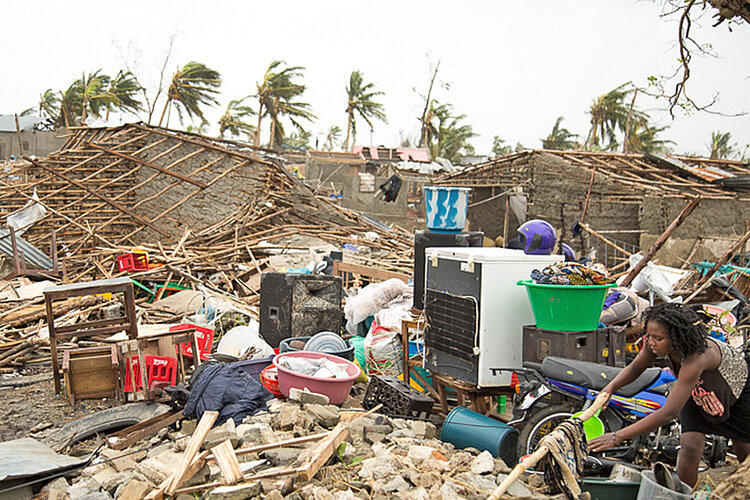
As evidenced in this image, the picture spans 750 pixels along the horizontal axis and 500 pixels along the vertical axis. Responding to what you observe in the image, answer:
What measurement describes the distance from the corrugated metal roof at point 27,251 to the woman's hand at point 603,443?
12.2 m

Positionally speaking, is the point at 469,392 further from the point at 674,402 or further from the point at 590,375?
the point at 674,402

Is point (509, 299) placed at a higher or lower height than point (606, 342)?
higher

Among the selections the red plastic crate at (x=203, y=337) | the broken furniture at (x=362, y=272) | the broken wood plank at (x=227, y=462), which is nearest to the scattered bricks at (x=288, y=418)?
the broken wood plank at (x=227, y=462)

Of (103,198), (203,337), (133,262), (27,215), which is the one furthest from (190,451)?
(103,198)

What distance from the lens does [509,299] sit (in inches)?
197

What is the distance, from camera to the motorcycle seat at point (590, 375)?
413cm

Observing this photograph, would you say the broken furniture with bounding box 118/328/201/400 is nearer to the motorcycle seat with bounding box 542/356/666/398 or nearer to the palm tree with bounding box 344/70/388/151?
the motorcycle seat with bounding box 542/356/666/398

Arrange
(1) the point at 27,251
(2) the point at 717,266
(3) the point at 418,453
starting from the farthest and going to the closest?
1. (1) the point at 27,251
2. (2) the point at 717,266
3. (3) the point at 418,453

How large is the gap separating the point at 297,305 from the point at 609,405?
4.47 meters

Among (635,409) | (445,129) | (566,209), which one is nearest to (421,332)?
(635,409)

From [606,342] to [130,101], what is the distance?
37.2 m

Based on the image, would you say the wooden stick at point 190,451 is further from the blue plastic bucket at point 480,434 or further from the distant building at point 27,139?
the distant building at point 27,139

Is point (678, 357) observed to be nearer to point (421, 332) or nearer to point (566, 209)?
point (421, 332)

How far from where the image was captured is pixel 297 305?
7805 mm
